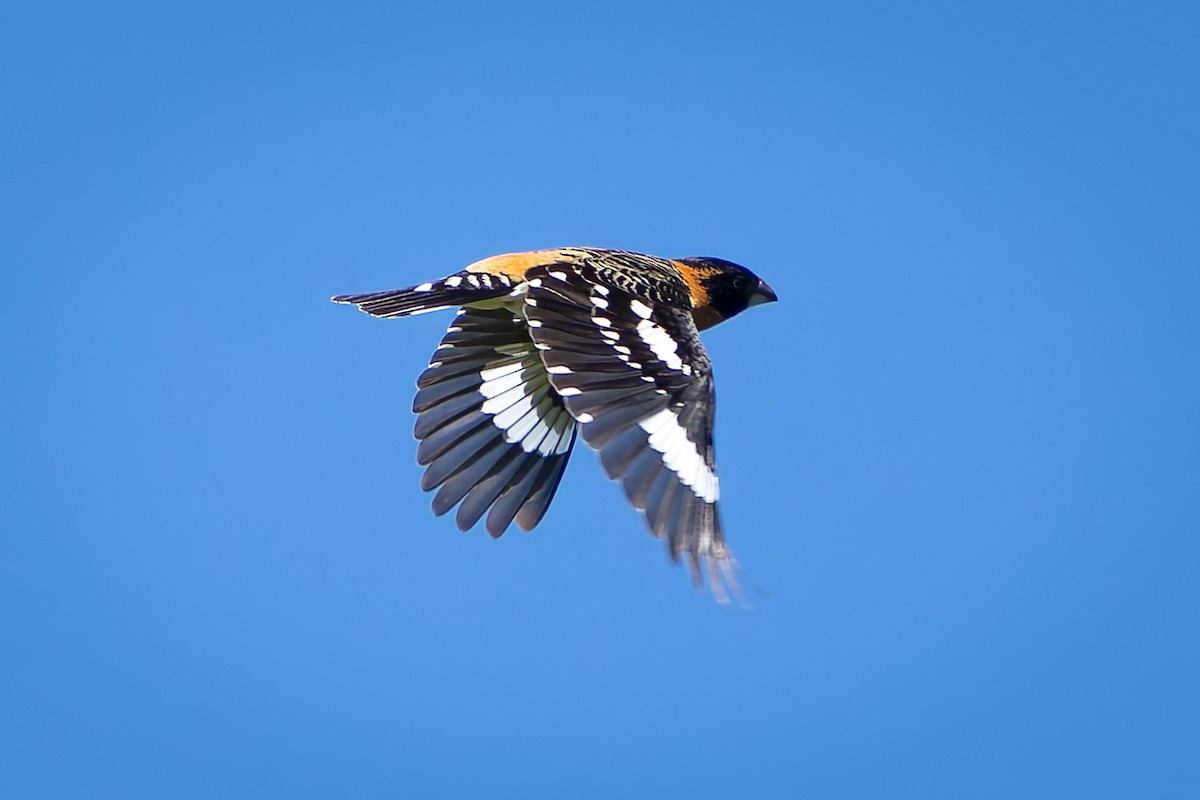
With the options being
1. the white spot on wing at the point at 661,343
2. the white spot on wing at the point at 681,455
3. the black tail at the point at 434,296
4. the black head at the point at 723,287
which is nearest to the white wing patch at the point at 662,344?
the white spot on wing at the point at 661,343

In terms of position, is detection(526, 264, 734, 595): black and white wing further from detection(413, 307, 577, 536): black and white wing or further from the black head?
the black head

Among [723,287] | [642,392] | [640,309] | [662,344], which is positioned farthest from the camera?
[723,287]

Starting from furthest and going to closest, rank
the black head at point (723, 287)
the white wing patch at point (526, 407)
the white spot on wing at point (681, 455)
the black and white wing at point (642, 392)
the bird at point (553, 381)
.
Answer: the black head at point (723, 287) < the white wing patch at point (526, 407) < the bird at point (553, 381) < the white spot on wing at point (681, 455) < the black and white wing at point (642, 392)

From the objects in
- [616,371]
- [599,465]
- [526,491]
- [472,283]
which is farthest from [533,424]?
[599,465]

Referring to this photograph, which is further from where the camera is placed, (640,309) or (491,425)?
(491,425)

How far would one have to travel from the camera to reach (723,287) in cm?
1027

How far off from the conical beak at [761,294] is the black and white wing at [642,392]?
2058mm

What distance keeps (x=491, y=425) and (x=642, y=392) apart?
6.32 ft

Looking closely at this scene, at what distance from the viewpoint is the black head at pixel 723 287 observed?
1020cm

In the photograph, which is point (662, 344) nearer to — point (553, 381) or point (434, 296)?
point (553, 381)

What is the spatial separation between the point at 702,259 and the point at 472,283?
7.77 feet

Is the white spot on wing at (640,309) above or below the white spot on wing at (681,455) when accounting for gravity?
above

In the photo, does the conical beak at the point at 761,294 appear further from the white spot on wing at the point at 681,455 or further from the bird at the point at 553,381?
the white spot on wing at the point at 681,455

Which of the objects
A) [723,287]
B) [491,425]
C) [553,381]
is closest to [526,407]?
[491,425]
